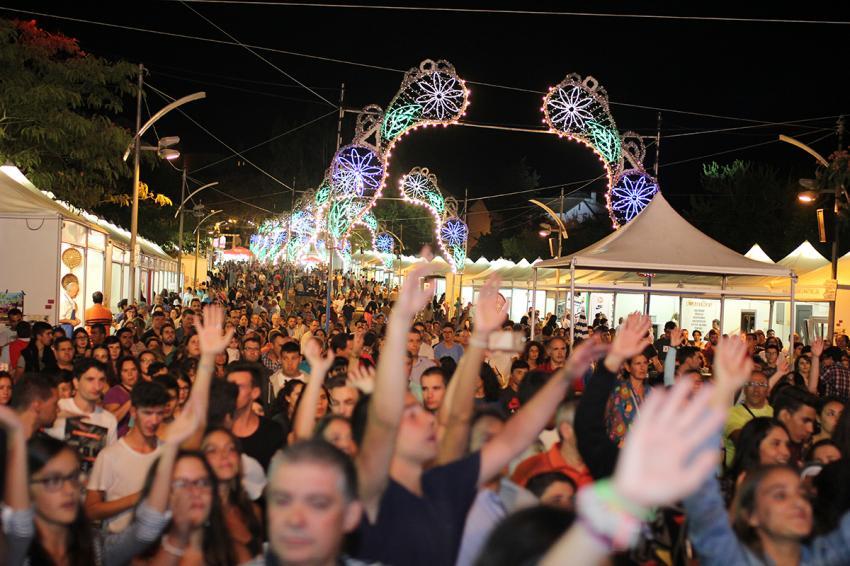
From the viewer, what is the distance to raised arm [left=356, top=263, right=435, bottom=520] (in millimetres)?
3721

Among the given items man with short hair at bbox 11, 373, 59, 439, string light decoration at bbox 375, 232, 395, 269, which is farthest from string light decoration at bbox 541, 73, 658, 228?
string light decoration at bbox 375, 232, 395, 269

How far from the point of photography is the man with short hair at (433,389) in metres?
7.01

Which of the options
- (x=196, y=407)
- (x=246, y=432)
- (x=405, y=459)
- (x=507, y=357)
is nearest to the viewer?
(x=405, y=459)

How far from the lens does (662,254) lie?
14570mm

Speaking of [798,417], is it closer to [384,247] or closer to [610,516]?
[610,516]

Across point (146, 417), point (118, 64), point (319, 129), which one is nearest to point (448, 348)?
point (146, 417)

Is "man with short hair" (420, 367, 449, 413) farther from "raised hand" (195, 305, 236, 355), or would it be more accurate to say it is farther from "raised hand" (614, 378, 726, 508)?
"raised hand" (614, 378, 726, 508)

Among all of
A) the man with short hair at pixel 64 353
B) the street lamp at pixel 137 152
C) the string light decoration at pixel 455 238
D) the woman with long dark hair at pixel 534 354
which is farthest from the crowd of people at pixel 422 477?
the string light decoration at pixel 455 238

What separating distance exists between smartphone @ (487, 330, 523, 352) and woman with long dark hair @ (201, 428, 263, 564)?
1.38 m

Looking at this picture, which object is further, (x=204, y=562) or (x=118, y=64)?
(x=118, y=64)

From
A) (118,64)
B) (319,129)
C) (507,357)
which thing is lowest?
(507,357)

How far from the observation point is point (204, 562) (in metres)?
4.18

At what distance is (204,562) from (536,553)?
6.52ft

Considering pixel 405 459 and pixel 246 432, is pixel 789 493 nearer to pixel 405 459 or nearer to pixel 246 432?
pixel 405 459
